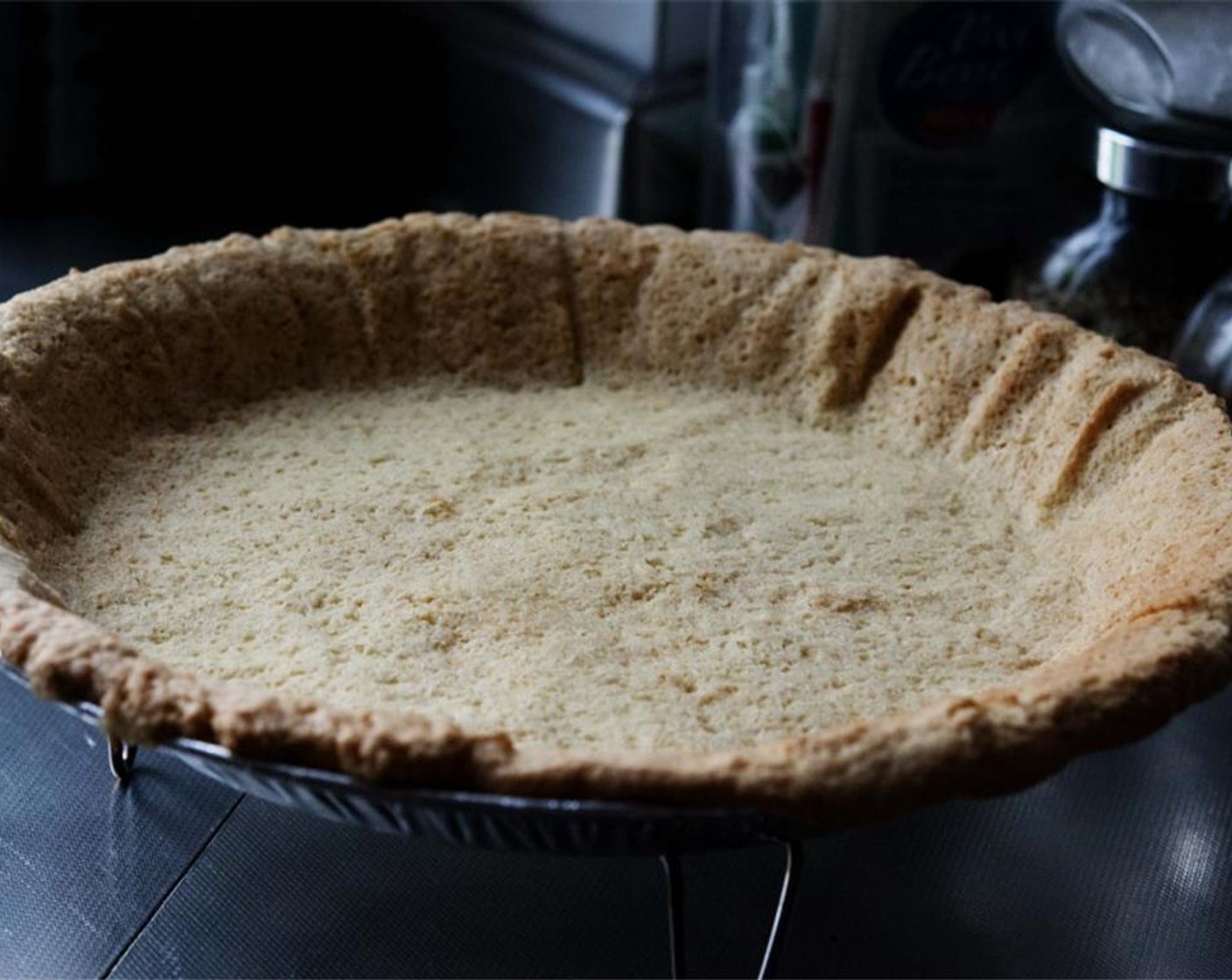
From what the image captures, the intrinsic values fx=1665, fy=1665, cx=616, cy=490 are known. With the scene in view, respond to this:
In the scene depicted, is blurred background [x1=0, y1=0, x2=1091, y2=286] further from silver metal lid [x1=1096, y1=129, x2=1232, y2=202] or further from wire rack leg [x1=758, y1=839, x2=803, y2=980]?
wire rack leg [x1=758, y1=839, x2=803, y2=980]

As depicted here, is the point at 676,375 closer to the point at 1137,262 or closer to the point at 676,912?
the point at 1137,262

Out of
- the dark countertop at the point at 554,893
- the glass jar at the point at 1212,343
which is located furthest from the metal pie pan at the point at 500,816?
the glass jar at the point at 1212,343

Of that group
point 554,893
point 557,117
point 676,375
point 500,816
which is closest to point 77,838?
point 554,893

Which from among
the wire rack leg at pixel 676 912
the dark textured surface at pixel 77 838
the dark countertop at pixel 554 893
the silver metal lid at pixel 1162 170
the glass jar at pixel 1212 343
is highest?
the silver metal lid at pixel 1162 170

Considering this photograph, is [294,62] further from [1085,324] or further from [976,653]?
[976,653]

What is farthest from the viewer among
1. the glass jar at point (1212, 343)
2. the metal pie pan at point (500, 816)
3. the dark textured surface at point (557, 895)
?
the glass jar at point (1212, 343)

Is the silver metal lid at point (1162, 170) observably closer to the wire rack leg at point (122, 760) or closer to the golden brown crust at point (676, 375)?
the golden brown crust at point (676, 375)

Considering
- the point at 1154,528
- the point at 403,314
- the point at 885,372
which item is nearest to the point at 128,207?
the point at 403,314
